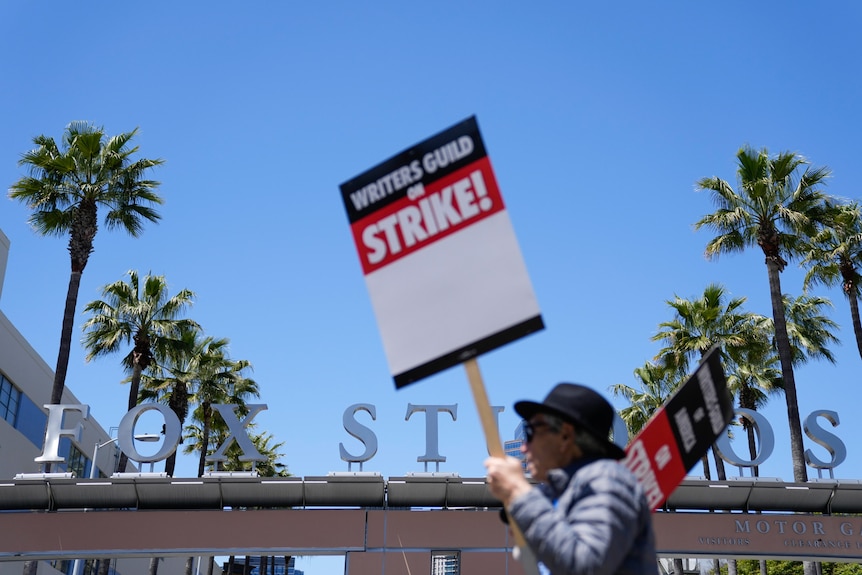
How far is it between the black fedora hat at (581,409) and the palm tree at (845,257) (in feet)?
96.4

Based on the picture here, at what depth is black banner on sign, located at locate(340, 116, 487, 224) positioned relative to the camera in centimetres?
336

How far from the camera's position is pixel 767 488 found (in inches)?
915

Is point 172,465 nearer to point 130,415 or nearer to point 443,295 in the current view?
point 130,415

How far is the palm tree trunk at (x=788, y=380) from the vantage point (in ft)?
91.0

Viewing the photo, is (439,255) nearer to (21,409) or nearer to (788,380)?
(788,380)

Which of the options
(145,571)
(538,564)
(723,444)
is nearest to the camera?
(538,564)

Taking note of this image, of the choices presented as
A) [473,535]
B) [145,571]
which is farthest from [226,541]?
[145,571]

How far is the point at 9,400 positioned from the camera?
32406mm

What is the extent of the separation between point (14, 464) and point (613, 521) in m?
33.1

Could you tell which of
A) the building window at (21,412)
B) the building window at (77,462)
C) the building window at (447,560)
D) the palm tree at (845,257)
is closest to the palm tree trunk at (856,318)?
the palm tree at (845,257)

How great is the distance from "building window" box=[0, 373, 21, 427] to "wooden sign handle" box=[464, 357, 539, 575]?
1242 inches

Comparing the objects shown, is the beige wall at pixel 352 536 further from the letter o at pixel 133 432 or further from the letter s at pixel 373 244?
the letter s at pixel 373 244

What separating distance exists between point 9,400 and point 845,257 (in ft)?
91.2

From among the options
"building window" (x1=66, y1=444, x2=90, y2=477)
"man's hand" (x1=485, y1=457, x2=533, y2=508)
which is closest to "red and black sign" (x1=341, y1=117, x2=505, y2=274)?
"man's hand" (x1=485, y1=457, x2=533, y2=508)
